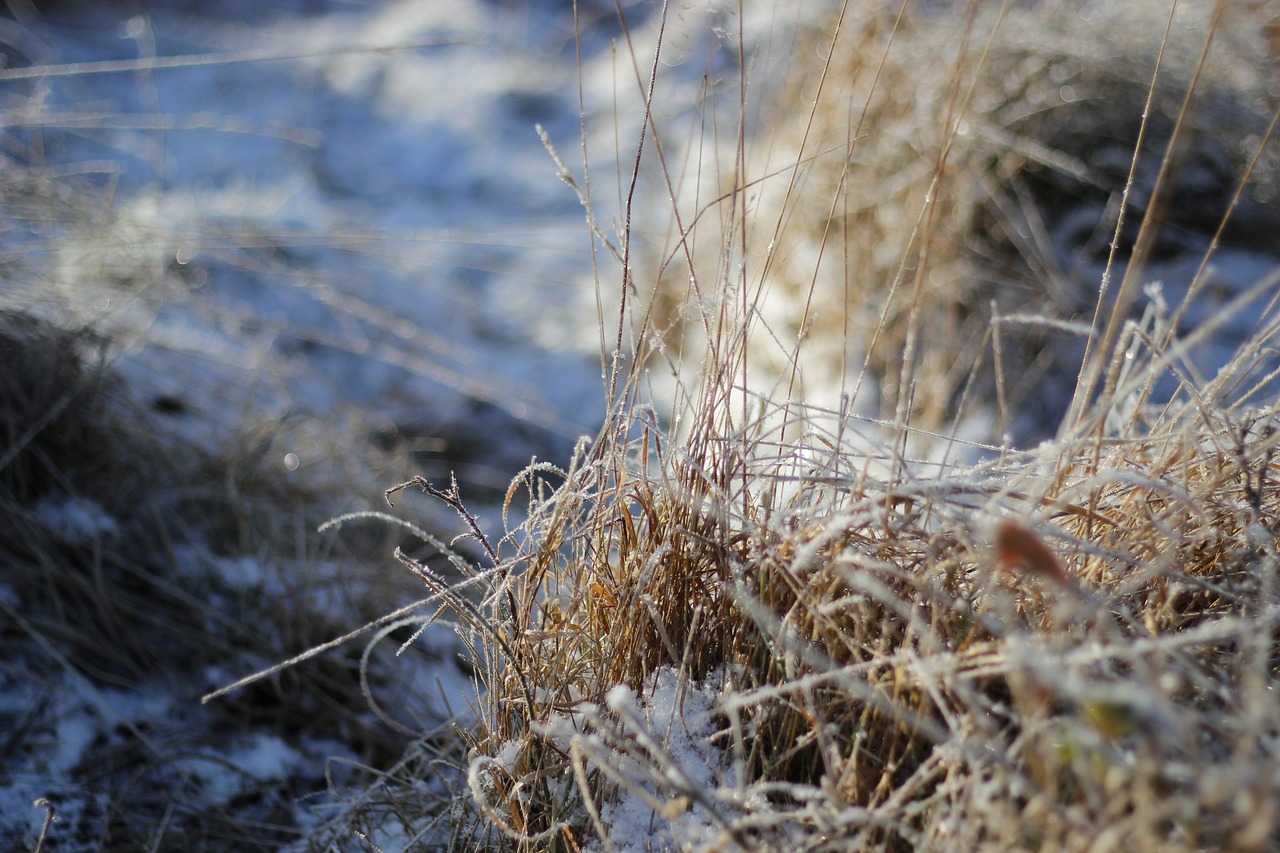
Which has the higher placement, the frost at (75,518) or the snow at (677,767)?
the snow at (677,767)

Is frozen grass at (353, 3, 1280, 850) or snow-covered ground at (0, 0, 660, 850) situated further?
snow-covered ground at (0, 0, 660, 850)

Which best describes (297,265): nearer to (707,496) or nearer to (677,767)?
(707,496)

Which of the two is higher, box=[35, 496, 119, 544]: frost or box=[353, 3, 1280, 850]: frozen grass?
box=[353, 3, 1280, 850]: frozen grass

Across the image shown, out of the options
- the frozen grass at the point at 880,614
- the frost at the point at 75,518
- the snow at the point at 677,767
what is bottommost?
the frost at the point at 75,518

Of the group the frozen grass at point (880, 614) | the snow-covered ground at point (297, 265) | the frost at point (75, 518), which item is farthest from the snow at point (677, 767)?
the frost at point (75, 518)

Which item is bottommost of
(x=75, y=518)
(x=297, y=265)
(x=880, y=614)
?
(x=75, y=518)

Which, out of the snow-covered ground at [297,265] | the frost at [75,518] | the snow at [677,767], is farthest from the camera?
the frost at [75,518]

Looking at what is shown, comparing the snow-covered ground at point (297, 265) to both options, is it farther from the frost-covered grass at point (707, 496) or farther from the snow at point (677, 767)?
the snow at point (677, 767)

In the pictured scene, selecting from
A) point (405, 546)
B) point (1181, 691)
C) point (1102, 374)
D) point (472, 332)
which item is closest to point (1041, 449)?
point (1181, 691)

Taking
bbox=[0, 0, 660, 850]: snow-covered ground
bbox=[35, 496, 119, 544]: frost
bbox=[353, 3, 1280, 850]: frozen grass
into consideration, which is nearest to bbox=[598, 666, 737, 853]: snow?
bbox=[353, 3, 1280, 850]: frozen grass

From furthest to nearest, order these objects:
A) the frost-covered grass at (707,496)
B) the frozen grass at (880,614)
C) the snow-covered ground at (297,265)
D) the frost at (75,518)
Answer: the frost at (75,518)
the snow-covered ground at (297,265)
the frost-covered grass at (707,496)
the frozen grass at (880,614)

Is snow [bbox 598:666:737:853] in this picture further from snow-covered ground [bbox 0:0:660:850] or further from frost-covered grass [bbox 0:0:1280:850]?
snow-covered ground [bbox 0:0:660:850]

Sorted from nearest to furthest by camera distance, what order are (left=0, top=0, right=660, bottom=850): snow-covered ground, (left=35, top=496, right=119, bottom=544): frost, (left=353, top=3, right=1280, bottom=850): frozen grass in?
(left=353, top=3, right=1280, bottom=850): frozen grass
(left=0, top=0, right=660, bottom=850): snow-covered ground
(left=35, top=496, right=119, bottom=544): frost

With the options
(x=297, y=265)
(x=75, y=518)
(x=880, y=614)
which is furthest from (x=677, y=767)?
(x=297, y=265)
